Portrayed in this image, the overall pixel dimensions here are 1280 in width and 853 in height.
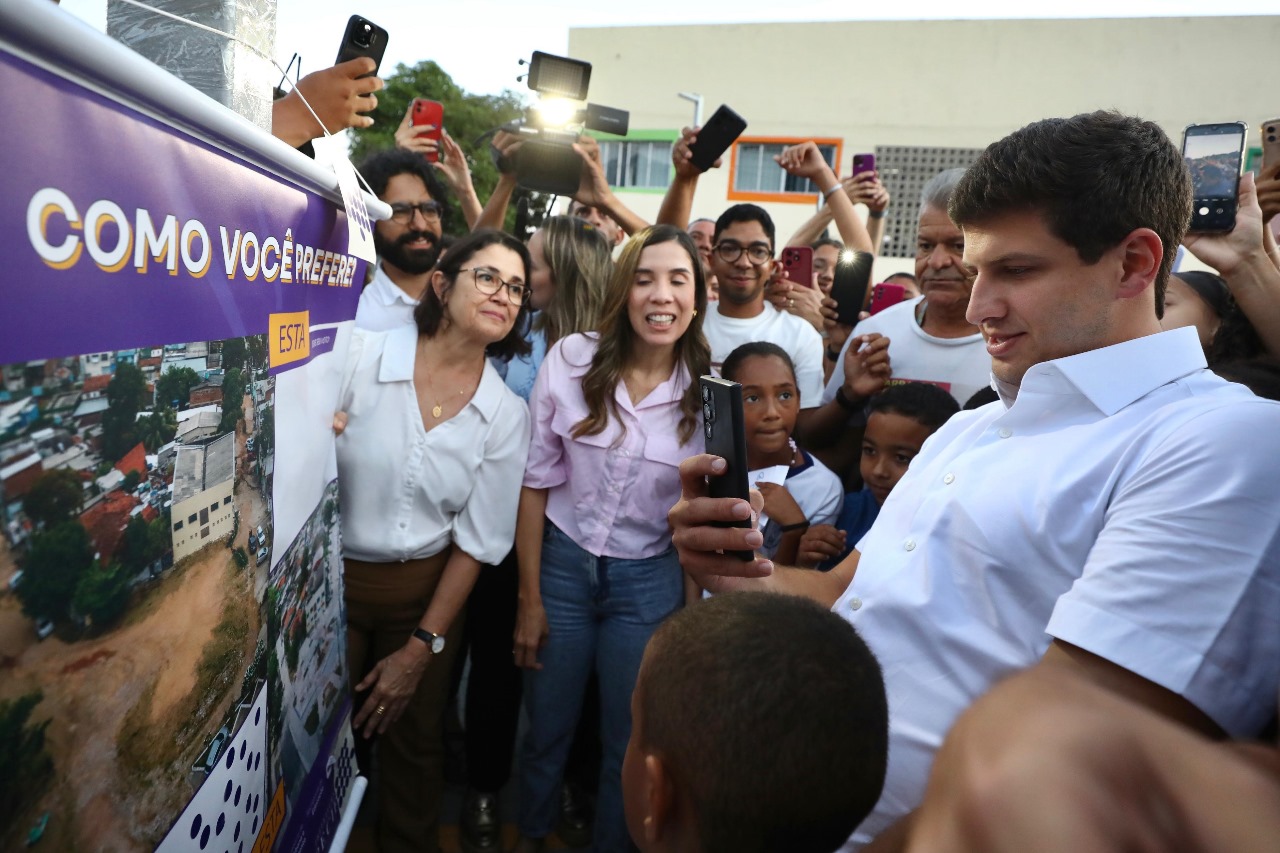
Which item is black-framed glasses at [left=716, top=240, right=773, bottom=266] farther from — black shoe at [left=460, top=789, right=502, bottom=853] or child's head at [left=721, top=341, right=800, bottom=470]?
black shoe at [left=460, top=789, right=502, bottom=853]

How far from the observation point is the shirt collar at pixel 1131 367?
1.22 metres

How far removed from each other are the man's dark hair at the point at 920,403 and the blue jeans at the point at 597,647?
935 mm

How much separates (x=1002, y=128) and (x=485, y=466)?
16.6 meters

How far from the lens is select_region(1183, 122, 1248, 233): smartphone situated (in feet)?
6.39

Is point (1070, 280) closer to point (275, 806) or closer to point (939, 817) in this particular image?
point (939, 817)

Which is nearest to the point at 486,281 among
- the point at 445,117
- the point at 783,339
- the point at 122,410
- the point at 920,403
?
the point at 783,339

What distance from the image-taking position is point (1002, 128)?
1550cm

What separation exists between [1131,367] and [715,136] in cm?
264

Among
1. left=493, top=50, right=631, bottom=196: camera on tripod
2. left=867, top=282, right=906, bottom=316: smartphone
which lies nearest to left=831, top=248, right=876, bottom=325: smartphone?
left=867, top=282, right=906, bottom=316: smartphone

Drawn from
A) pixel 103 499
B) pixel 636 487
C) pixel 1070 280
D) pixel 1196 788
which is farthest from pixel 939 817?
pixel 636 487

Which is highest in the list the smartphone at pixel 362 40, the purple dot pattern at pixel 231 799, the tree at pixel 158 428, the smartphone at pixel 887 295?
the smartphone at pixel 362 40

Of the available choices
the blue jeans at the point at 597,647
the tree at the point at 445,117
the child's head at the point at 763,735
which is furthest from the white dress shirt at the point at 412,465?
the tree at the point at 445,117

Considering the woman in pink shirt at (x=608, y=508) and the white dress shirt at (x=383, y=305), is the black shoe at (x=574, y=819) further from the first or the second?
the white dress shirt at (x=383, y=305)

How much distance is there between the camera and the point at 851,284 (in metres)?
3.70
